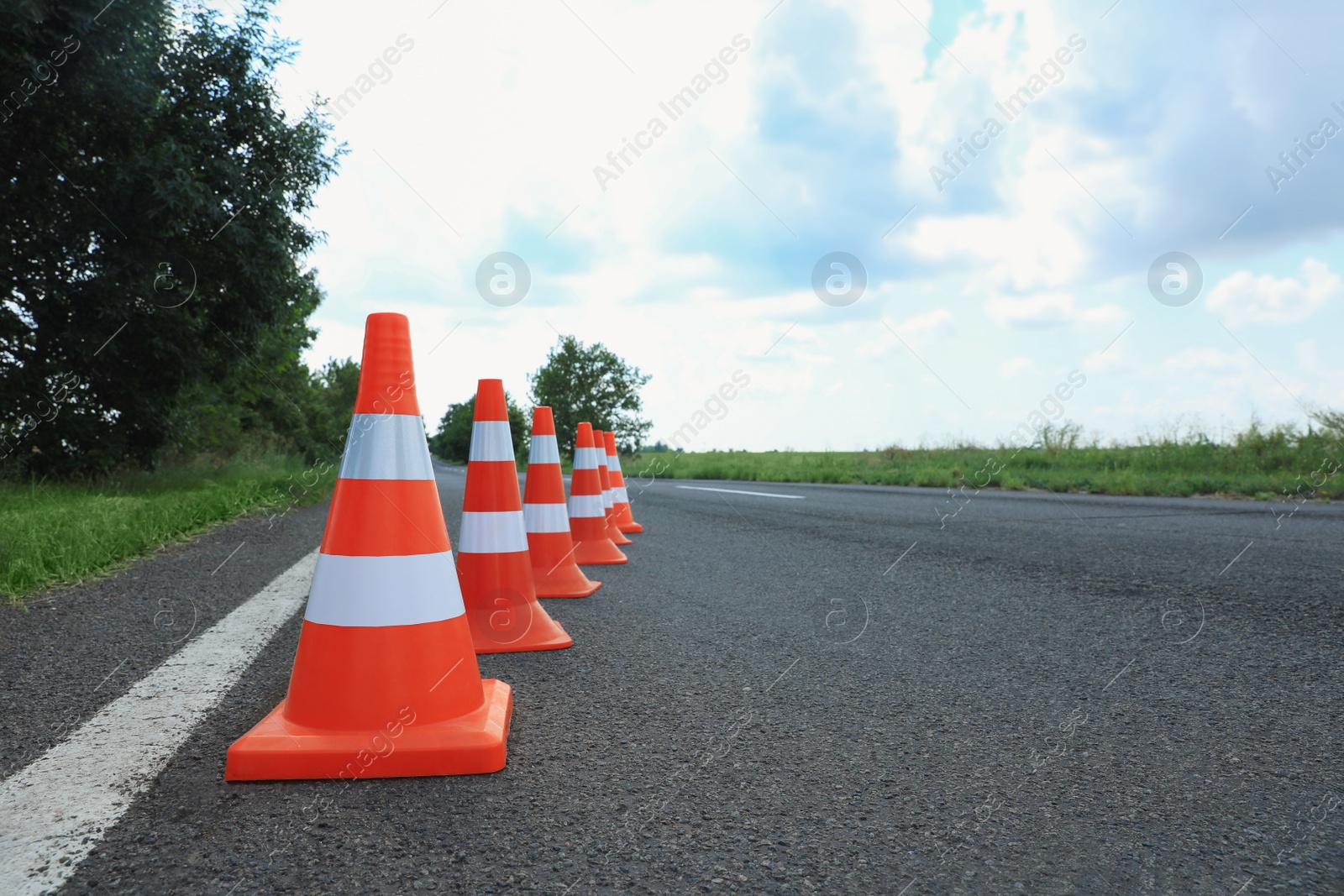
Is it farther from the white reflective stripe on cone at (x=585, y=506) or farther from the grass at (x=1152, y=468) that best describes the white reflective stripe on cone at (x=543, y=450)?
the grass at (x=1152, y=468)

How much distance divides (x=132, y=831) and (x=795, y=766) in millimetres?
1548

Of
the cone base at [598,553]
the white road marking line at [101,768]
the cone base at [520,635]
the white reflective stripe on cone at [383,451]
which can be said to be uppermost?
the white reflective stripe on cone at [383,451]

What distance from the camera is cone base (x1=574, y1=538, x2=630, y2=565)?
6.19 meters

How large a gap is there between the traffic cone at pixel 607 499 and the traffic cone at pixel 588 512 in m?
0.10

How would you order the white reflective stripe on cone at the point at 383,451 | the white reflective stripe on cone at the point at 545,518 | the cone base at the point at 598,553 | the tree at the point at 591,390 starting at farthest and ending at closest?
the tree at the point at 591,390 → the cone base at the point at 598,553 → the white reflective stripe on cone at the point at 545,518 → the white reflective stripe on cone at the point at 383,451

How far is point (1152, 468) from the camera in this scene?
54.7 feet

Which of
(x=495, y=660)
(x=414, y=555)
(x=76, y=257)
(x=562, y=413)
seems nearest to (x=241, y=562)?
(x=495, y=660)

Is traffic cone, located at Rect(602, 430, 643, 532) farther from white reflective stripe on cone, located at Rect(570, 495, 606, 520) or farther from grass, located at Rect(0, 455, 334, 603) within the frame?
grass, located at Rect(0, 455, 334, 603)

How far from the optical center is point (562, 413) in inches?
2613

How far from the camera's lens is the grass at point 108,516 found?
5047 millimetres

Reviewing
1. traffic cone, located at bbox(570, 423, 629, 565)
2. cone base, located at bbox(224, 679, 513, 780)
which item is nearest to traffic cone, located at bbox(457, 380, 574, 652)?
cone base, located at bbox(224, 679, 513, 780)

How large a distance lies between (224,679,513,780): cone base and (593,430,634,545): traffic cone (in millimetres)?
4604

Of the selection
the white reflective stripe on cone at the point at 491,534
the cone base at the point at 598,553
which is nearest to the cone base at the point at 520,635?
the white reflective stripe on cone at the point at 491,534

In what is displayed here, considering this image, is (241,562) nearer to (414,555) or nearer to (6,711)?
(6,711)
